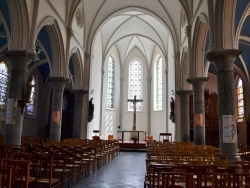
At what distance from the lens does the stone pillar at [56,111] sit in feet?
49.7

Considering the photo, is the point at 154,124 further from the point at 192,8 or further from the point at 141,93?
the point at 192,8

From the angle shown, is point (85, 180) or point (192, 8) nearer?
point (85, 180)

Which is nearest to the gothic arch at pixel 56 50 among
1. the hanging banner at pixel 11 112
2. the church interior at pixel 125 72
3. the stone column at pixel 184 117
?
the church interior at pixel 125 72

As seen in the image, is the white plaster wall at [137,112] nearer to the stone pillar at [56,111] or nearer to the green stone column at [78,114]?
the green stone column at [78,114]

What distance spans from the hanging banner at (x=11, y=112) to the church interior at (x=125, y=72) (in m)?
0.05

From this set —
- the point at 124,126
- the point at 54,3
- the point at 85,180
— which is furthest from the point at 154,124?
the point at 85,180

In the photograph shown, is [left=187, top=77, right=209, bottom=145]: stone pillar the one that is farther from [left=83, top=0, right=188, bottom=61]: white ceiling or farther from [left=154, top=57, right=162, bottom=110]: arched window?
[left=154, top=57, right=162, bottom=110]: arched window

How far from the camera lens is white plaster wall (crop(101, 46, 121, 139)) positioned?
2662 centimetres

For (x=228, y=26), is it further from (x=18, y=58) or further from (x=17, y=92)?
(x=17, y=92)

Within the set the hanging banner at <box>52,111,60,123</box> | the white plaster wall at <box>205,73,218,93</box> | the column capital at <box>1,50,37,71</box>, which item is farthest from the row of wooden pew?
the white plaster wall at <box>205,73,218,93</box>

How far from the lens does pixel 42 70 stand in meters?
25.0

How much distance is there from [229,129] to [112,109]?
66.2 feet

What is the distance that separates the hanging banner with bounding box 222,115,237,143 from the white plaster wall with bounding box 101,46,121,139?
17854 millimetres

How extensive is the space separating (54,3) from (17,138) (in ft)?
26.4
